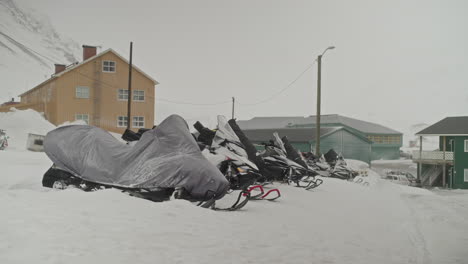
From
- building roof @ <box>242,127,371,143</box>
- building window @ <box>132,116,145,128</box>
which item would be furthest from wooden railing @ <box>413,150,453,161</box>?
building window @ <box>132,116,145,128</box>

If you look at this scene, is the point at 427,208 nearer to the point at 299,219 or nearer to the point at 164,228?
the point at 299,219

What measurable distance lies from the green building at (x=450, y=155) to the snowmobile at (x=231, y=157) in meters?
17.1

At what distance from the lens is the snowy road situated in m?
1.99

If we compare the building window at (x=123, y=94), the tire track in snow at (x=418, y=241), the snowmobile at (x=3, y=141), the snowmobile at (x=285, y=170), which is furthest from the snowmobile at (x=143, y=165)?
the building window at (x=123, y=94)

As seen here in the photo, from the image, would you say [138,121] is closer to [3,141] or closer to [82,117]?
[82,117]

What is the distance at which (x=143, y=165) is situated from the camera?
4.02m

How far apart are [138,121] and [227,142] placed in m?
20.0

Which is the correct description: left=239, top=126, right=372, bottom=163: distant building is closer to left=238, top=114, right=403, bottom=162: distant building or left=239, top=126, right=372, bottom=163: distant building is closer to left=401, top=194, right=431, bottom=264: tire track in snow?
left=238, top=114, right=403, bottom=162: distant building

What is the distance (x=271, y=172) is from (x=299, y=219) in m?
2.54

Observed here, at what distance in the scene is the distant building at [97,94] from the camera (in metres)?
21.9

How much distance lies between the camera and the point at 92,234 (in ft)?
7.18

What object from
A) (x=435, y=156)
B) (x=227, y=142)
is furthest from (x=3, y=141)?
(x=435, y=156)

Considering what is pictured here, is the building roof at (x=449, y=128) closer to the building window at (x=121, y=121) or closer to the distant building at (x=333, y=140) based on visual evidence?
the distant building at (x=333, y=140)

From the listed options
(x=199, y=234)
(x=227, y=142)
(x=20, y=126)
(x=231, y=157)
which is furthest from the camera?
(x=20, y=126)
